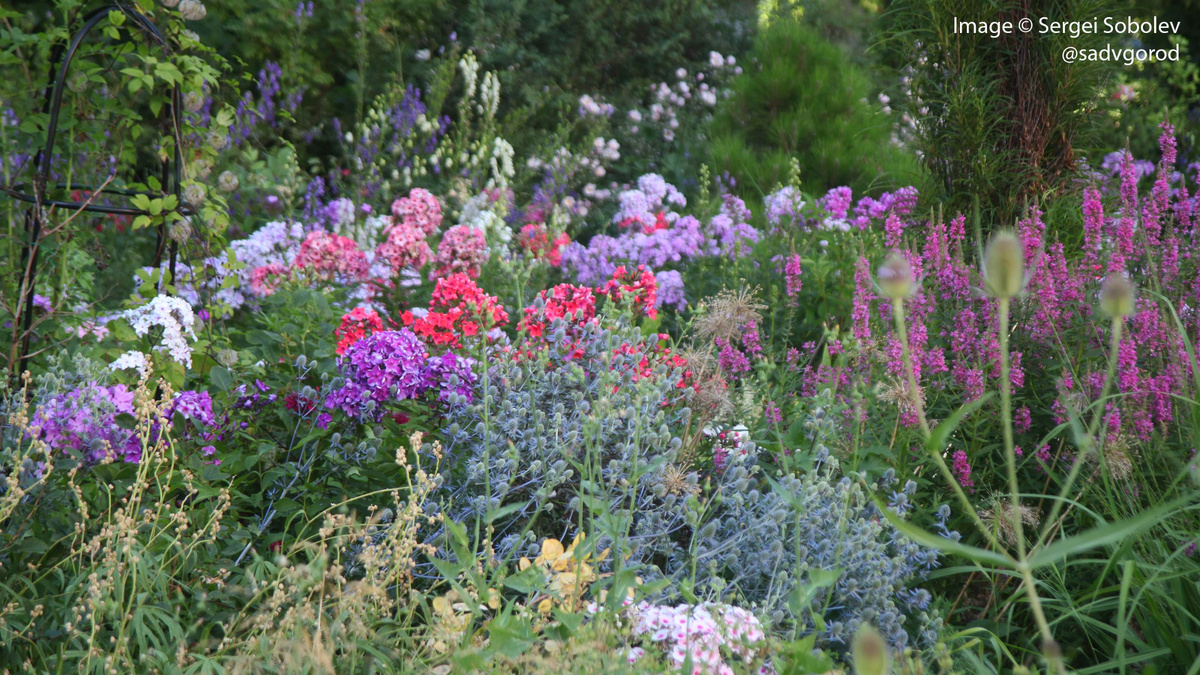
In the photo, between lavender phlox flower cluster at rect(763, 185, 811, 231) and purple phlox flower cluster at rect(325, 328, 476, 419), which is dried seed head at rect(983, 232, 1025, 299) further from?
lavender phlox flower cluster at rect(763, 185, 811, 231)

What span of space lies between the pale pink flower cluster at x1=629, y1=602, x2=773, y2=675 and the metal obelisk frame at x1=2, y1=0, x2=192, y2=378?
205cm

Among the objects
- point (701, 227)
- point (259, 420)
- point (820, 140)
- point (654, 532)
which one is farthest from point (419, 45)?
point (654, 532)

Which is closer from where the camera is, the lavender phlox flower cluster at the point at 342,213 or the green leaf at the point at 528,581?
the green leaf at the point at 528,581

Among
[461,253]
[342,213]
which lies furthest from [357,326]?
[342,213]

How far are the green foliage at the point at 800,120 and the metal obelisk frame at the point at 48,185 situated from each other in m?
5.03

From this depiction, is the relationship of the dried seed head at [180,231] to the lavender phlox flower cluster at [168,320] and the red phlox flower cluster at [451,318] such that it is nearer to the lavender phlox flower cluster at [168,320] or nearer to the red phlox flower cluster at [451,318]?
the lavender phlox flower cluster at [168,320]

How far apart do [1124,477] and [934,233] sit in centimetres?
107

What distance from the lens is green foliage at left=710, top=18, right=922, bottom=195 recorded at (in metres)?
7.49

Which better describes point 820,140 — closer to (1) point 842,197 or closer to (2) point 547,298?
(1) point 842,197

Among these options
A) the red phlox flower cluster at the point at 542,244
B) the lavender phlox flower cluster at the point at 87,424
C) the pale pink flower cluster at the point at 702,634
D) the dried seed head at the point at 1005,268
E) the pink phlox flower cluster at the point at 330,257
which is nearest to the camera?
the dried seed head at the point at 1005,268

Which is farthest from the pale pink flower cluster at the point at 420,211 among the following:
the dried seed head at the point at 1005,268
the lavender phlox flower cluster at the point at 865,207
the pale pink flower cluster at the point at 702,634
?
the dried seed head at the point at 1005,268

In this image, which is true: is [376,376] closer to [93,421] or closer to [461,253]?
[93,421]

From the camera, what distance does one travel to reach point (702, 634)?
1.77 m

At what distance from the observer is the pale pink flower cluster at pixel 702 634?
1.66 meters
